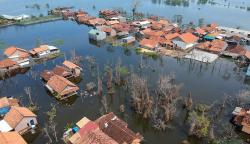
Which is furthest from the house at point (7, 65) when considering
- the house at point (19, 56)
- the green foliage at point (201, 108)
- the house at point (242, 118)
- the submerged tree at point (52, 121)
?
the house at point (242, 118)

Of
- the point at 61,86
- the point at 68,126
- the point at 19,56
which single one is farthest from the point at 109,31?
the point at 68,126

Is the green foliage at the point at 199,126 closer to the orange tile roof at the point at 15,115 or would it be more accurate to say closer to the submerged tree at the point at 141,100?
the submerged tree at the point at 141,100

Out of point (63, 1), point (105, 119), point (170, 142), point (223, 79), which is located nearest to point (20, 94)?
point (105, 119)

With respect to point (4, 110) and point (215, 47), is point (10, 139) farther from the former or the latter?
point (215, 47)

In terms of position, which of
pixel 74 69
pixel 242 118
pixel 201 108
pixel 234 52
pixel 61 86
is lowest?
pixel 201 108

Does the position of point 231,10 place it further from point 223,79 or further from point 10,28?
point 10,28

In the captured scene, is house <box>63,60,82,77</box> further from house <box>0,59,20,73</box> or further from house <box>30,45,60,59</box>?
house <box>0,59,20,73</box>

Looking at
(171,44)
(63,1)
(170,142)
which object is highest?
(63,1)
